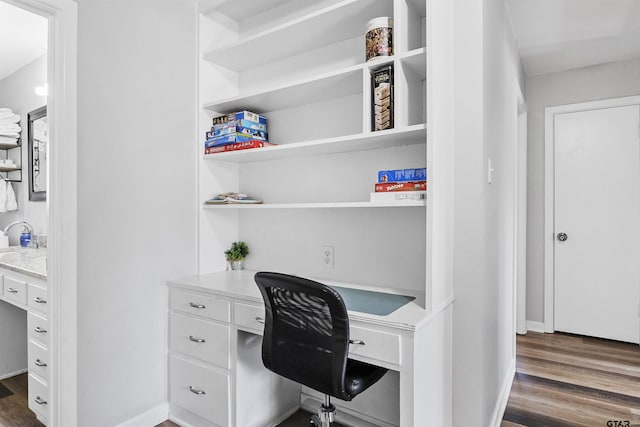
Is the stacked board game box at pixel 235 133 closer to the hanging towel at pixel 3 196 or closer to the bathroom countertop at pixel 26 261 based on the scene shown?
the bathroom countertop at pixel 26 261

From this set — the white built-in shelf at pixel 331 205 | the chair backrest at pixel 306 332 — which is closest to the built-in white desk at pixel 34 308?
the white built-in shelf at pixel 331 205

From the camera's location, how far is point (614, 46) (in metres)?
2.96

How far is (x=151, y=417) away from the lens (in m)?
2.04

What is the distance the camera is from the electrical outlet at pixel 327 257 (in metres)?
2.13

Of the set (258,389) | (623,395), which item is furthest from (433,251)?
(623,395)

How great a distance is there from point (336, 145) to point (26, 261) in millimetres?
2130

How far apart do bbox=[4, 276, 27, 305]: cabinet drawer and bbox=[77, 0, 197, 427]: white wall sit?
0.72 metres

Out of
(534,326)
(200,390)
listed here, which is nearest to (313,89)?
A: (200,390)

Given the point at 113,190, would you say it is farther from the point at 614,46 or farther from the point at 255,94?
the point at 614,46

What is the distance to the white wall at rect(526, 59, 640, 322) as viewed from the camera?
3.39 meters

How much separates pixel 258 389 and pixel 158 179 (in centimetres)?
124

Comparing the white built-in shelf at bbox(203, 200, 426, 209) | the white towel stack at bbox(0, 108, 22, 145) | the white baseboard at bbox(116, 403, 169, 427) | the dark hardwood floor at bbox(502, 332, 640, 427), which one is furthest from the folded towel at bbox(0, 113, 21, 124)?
the dark hardwood floor at bbox(502, 332, 640, 427)

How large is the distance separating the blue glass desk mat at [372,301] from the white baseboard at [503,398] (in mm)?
837

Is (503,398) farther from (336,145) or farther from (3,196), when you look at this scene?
(3,196)
